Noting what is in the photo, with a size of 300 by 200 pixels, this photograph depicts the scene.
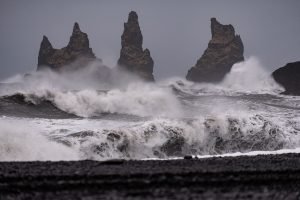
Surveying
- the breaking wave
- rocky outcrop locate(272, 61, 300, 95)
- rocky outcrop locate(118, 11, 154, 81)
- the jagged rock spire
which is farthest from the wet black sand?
rocky outcrop locate(118, 11, 154, 81)

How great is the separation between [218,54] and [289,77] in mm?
16272

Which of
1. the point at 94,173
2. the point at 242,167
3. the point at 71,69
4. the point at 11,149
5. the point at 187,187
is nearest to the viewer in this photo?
the point at 187,187

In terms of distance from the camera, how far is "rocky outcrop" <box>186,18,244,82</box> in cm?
6016

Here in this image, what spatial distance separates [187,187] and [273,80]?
145 ft

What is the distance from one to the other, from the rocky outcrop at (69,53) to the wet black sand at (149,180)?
51.9 metres

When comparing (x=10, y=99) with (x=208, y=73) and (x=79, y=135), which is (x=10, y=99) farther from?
(x=208, y=73)

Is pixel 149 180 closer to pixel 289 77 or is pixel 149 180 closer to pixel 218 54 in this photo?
pixel 289 77

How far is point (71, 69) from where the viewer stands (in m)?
59.4

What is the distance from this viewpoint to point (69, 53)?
195 feet

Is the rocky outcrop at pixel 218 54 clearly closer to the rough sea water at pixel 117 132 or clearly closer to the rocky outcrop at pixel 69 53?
the rocky outcrop at pixel 69 53

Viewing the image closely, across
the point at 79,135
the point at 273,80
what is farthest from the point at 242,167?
the point at 273,80

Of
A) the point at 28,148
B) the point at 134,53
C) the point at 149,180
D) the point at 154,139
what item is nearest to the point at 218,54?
the point at 134,53

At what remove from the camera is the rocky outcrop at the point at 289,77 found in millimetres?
41375

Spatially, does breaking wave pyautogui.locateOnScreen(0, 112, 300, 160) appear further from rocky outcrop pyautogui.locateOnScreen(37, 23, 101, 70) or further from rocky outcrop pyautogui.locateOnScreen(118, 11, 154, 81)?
rocky outcrop pyautogui.locateOnScreen(118, 11, 154, 81)
